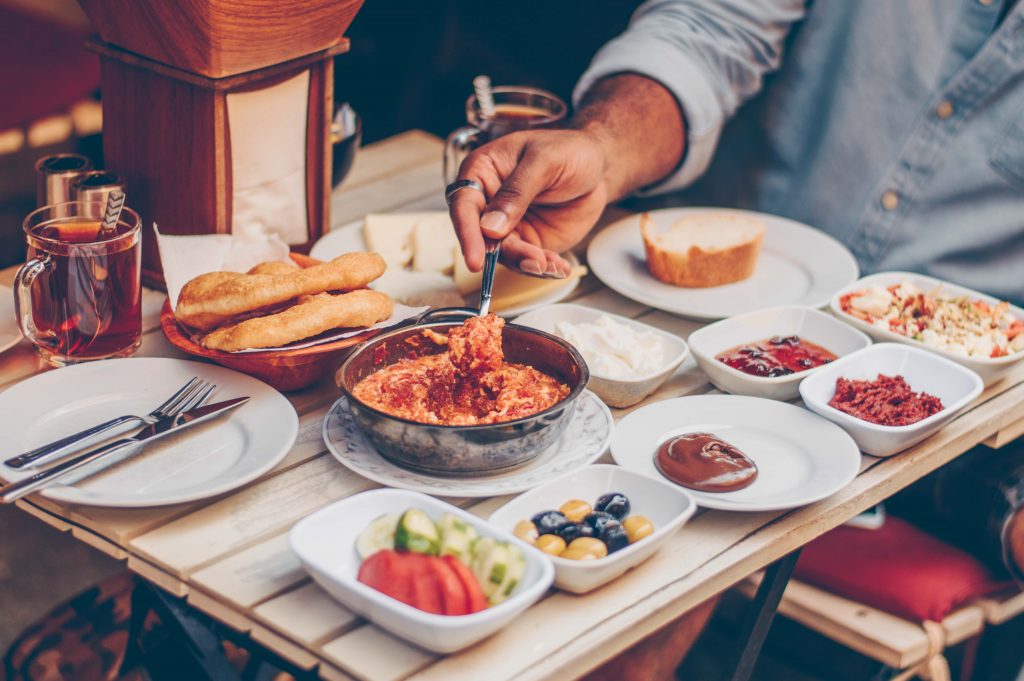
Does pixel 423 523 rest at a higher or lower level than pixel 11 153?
higher

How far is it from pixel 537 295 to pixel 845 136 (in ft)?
3.53

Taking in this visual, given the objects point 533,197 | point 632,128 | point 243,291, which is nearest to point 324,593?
point 243,291

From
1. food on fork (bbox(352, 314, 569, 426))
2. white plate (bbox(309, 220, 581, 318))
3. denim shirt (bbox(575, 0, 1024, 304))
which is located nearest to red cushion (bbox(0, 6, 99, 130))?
white plate (bbox(309, 220, 581, 318))

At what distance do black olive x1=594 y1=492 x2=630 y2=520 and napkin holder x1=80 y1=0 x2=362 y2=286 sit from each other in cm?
92

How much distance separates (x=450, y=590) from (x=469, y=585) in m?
0.02

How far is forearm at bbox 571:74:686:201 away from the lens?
2.34 metres

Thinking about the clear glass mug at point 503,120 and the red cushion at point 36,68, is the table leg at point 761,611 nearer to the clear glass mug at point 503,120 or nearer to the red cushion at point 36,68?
the clear glass mug at point 503,120

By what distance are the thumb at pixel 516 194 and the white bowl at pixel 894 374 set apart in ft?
1.80

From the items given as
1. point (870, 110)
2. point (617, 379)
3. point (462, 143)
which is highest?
point (870, 110)

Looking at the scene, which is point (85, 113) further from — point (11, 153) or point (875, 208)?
point (875, 208)

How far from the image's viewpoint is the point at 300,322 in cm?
159

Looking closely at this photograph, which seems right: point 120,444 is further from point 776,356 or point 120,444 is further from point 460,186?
point 776,356

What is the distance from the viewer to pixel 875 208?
8.32ft

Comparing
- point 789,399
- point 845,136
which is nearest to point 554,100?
point 845,136
